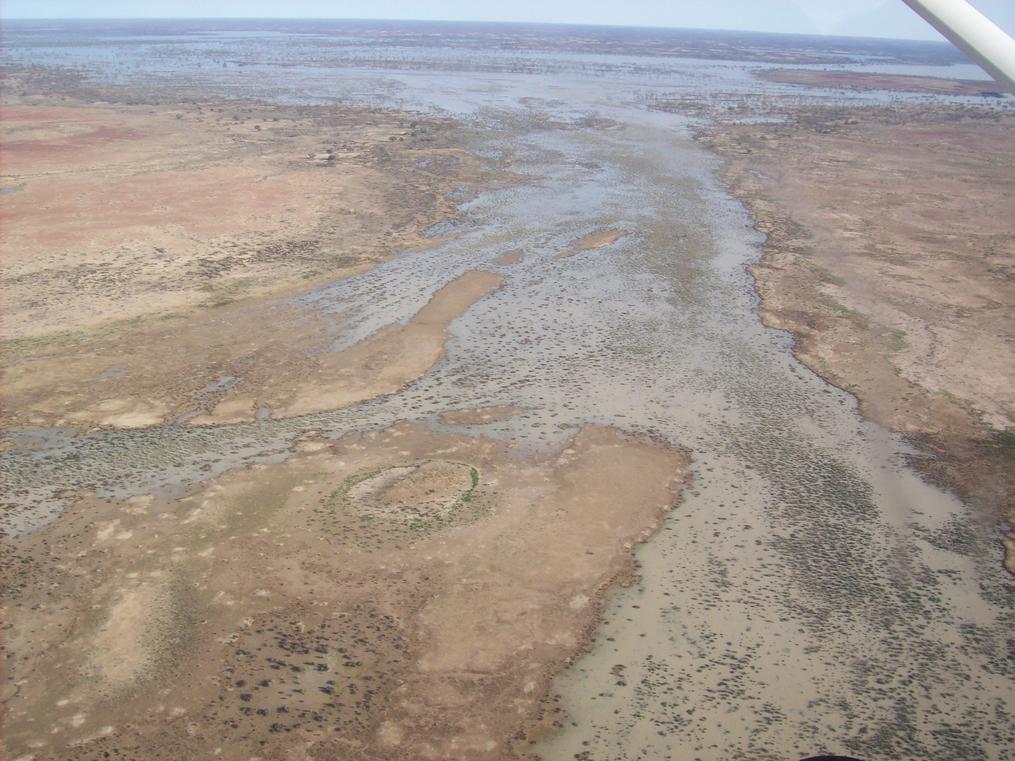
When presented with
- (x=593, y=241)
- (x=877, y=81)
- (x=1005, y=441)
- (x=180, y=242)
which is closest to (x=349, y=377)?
(x=180, y=242)

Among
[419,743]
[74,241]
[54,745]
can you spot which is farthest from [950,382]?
[74,241]

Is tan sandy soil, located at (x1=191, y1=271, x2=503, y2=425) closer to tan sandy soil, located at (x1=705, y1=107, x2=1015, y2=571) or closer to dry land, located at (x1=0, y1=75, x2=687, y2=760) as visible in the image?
dry land, located at (x1=0, y1=75, x2=687, y2=760)

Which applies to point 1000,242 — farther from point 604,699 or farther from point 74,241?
point 74,241

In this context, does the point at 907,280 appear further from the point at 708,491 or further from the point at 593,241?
the point at 708,491

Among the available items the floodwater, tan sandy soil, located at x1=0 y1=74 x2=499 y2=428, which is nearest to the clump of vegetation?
the floodwater

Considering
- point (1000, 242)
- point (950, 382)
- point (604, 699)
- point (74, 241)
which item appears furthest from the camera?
point (1000, 242)

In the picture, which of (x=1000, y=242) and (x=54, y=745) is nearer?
(x=54, y=745)

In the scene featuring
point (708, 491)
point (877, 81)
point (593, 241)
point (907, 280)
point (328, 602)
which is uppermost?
point (877, 81)
